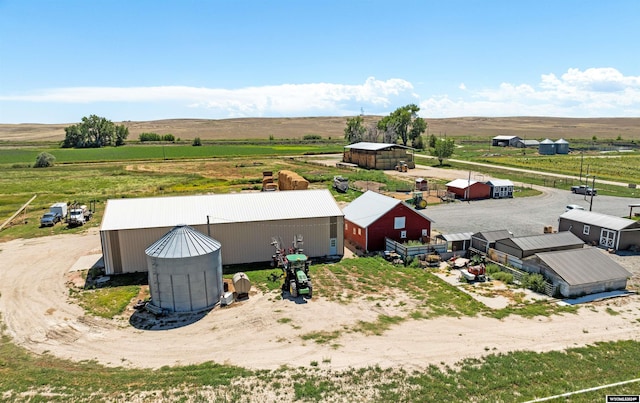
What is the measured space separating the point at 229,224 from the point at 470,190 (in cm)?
3479

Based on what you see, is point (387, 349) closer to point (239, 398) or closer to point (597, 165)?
point (239, 398)

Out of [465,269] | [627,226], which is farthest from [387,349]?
[627,226]

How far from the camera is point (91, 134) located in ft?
472

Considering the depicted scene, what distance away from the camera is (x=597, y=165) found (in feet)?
286

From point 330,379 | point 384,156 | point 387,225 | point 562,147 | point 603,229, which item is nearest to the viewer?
point 330,379

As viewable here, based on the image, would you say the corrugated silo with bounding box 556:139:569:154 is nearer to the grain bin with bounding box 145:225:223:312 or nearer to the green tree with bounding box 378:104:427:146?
the green tree with bounding box 378:104:427:146

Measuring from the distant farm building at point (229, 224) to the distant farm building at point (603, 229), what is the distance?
67.1 ft

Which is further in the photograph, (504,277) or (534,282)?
(504,277)

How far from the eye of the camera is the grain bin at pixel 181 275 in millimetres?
21750

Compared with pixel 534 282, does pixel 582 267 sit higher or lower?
higher

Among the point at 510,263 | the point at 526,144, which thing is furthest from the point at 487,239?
the point at 526,144

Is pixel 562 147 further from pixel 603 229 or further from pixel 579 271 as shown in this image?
pixel 579 271

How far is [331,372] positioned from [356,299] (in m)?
7.54

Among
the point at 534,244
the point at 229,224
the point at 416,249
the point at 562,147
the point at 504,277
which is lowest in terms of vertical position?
the point at 504,277
